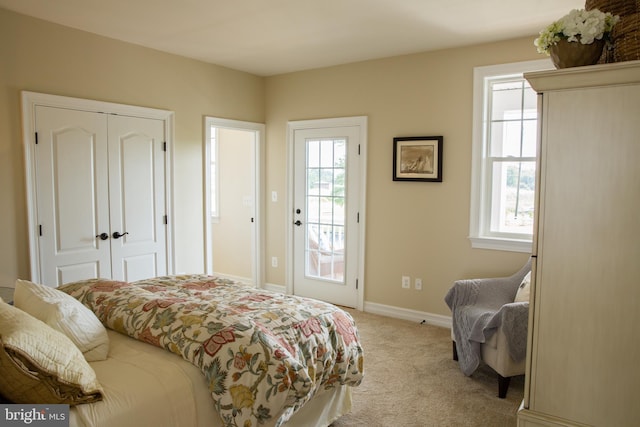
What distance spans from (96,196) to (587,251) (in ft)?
11.9

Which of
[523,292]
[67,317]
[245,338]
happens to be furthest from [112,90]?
[523,292]

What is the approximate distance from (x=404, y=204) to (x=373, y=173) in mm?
477

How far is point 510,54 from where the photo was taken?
12.9ft

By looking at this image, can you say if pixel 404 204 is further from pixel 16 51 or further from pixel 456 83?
pixel 16 51

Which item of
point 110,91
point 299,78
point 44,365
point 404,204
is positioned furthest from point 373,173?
point 44,365

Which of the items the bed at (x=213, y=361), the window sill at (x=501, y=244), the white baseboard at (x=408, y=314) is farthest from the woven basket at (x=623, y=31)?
the white baseboard at (x=408, y=314)

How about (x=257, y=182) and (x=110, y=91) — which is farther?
(x=257, y=182)

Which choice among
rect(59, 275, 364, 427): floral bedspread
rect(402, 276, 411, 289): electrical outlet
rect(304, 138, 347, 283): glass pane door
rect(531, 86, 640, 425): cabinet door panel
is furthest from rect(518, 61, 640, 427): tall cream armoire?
rect(304, 138, 347, 283): glass pane door

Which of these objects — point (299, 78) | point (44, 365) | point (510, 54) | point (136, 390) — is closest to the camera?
point (44, 365)

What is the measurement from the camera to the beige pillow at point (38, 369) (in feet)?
4.69

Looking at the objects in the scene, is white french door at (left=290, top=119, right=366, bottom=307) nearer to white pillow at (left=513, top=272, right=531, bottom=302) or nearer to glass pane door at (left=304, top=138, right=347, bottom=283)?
glass pane door at (left=304, top=138, right=347, bottom=283)

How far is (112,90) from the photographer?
3.98 meters

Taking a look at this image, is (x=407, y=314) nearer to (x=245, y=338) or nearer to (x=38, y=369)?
(x=245, y=338)

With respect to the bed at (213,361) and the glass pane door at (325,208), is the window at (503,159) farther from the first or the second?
the bed at (213,361)
